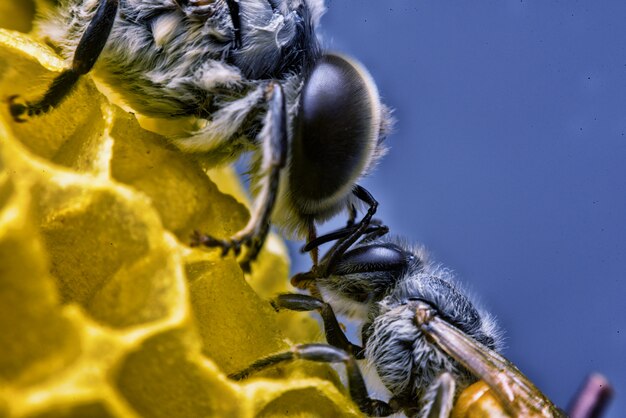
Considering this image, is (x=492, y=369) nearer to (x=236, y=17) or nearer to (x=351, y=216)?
(x=351, y=216)

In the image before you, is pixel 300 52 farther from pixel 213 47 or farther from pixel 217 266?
pixel 217 266

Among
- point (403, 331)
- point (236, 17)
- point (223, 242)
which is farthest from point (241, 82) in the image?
point (403, 331)

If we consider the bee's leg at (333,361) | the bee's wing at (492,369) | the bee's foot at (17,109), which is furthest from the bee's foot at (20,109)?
the bee's wing at (492,369)

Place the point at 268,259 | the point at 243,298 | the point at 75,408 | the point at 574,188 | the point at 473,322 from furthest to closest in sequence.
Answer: the point at 574,188, the point at 268,259, the point at 473,322, the point at 243,298, the point at 75,408

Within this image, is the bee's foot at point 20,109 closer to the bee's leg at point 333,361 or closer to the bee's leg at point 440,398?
the bee's leg at point 333,361

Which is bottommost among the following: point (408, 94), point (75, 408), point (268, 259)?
point (268, 259)

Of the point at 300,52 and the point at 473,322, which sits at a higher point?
the point at 300,52

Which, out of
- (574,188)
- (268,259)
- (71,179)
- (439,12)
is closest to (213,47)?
(71,179)

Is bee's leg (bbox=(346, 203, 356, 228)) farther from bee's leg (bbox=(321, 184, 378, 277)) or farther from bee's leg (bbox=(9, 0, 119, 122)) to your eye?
bee's leg (bbox=(9, 0, 119, 122))
